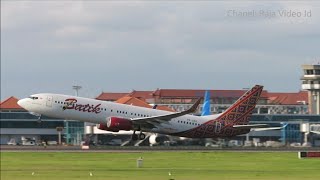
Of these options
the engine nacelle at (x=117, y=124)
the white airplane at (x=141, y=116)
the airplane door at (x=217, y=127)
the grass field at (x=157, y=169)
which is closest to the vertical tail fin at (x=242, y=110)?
the white airplane at (x=141, y=116)

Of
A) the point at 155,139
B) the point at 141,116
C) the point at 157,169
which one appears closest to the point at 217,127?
the point at 141,116

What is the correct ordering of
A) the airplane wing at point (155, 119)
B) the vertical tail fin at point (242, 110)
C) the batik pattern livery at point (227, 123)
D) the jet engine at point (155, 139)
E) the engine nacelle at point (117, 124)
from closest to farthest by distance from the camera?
the engine nacelle at point (117, 124), the airplane wing at point (155, 119), the batik pattern livery at point (227, 123), the vertical tail fin at point (242, 110), the jet engine at point (155, 139)

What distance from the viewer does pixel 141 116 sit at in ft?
416

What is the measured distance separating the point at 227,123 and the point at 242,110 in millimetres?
5012

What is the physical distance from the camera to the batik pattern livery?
Answer: 130m

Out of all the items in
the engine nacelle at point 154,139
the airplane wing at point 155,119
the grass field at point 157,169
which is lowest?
the grass field at point 157,169

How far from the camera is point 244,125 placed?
133m

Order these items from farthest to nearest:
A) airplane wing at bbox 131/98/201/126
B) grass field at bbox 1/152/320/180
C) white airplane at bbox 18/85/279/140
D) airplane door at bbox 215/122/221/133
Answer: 1. airplane door at bbox 215/122/221/133
2. airplane wing at bbox 131/98/201/126
3. white airplane at bbox 18/85/279/140
4. grass field at bbox 1/152/320/180

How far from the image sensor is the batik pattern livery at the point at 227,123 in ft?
428

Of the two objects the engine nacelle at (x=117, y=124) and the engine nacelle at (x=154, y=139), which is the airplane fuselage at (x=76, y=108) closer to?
the engine nacelle at (x=117, y=124)

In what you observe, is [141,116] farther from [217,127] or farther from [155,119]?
[217,127]

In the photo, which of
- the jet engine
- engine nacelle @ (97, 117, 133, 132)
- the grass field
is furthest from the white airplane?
the jet engine

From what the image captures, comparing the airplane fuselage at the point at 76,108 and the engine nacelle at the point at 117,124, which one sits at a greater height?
the airplane fuselage at the point at 76,108

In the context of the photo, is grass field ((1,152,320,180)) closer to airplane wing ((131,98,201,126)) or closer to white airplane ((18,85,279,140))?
white airplane ((18,85,279,140))
